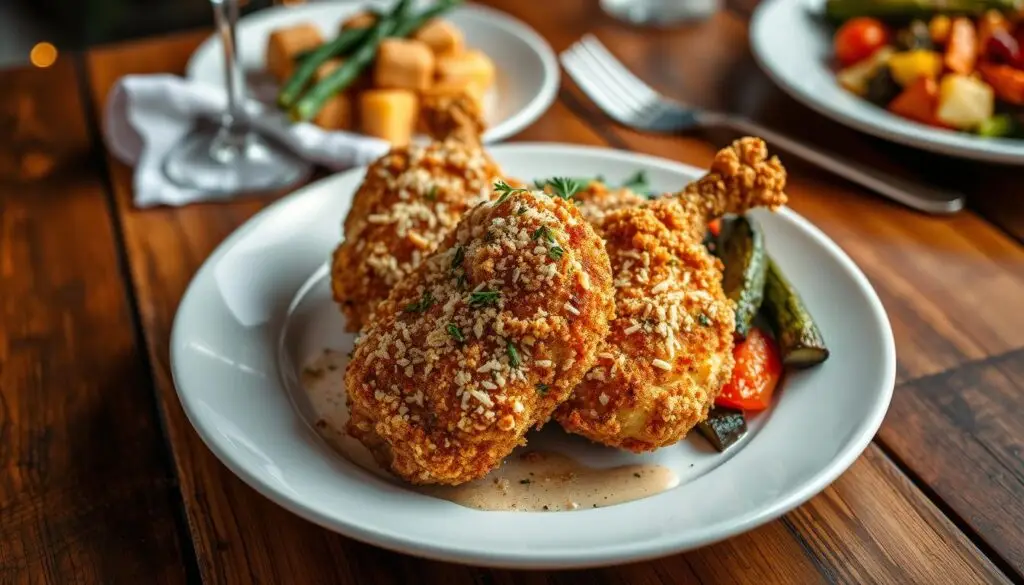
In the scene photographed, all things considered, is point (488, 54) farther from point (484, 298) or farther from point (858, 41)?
point (484, 298)

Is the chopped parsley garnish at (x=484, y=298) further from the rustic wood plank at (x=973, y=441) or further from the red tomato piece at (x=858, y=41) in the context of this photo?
the red tomato piece at (x=858, y=41)

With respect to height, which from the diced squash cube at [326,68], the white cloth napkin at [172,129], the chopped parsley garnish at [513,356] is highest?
the chopped parsley garnish at [513,356]

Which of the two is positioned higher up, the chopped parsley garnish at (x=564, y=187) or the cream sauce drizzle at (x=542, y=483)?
the chopped parsley garnish at (x=564, y=187)

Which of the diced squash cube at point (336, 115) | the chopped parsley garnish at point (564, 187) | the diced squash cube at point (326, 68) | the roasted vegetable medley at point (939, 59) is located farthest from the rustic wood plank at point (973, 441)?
the diced squash cube at point (326, 68)

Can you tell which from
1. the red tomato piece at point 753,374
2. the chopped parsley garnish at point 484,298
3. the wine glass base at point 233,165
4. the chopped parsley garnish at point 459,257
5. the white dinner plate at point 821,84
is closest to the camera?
the chopped parsley garnish at point 484,298

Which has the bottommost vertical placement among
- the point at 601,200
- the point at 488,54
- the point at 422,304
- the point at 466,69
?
the point at 488,54

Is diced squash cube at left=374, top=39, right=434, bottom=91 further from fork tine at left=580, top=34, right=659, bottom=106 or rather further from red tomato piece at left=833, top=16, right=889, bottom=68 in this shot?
red tomato piece at left=833, top=16, right=889, bottom=68

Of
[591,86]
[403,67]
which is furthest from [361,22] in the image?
[591,86]
